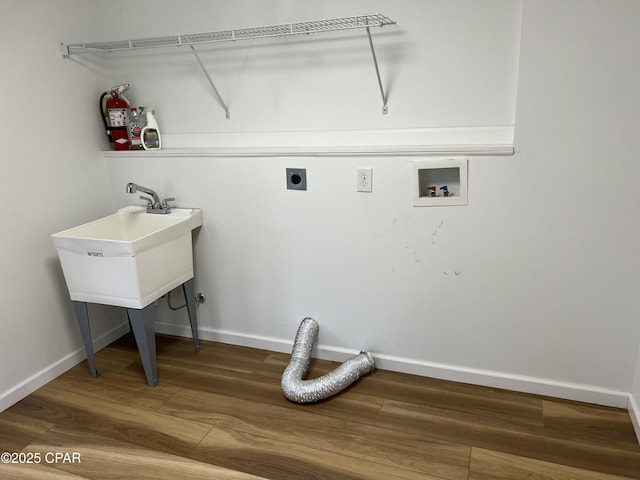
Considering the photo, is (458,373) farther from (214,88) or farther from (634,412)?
(214,88)

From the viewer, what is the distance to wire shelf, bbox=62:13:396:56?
1912 millimetres

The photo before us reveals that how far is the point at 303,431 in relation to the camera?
1877 millimetres

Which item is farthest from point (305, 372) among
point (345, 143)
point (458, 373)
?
point (345, 143)

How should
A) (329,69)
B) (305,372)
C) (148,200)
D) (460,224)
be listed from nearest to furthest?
(460,224)
(329,69)
(305,372)
(148,200)

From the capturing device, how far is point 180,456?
177cm

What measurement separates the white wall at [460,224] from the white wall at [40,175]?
0.29m

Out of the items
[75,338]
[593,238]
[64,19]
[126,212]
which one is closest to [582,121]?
[593,238]

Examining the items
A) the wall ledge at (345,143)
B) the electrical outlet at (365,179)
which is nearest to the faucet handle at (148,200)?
the wall ledge at (345,143)

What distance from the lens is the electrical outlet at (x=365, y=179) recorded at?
2035 millimetres

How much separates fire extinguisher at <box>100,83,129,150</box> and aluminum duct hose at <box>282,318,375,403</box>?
4.49 ft

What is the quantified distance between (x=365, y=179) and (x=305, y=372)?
94 cm

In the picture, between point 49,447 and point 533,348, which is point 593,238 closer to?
point 533,348

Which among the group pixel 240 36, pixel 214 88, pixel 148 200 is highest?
pixel 240 36

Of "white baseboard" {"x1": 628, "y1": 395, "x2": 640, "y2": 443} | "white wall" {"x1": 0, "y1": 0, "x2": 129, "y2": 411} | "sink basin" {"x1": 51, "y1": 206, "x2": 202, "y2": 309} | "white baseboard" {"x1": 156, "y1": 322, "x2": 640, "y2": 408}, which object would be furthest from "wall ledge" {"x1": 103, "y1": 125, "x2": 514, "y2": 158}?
"white baseboard" {"x1": 628, "y1": 395, "x2": 640, "y2": 443}
